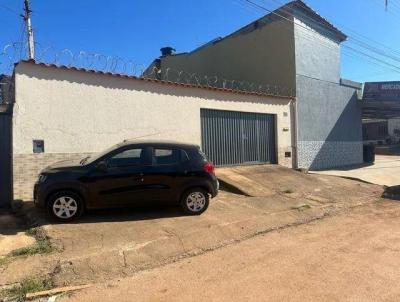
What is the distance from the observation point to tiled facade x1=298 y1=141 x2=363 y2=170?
58.7ft

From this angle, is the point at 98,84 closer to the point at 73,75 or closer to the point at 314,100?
the point at 73,75

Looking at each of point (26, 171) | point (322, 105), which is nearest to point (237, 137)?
point (322, 105)

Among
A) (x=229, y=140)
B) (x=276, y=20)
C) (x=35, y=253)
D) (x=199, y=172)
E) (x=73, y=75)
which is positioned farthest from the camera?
(x=276, y=20)

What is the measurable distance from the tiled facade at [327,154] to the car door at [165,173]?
9.73 m

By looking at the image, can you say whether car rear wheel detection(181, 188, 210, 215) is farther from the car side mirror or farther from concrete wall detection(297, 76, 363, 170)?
concrete wall detection(297, 76, 363, 170)

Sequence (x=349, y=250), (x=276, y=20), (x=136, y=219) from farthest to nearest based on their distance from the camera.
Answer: (x=276, y=20) < (x=136, y=219) < (x=349, y=250)

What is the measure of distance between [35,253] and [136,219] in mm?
2406

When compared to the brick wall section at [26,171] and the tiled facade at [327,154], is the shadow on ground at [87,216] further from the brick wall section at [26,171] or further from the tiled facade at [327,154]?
the tiled facade at [327,154]

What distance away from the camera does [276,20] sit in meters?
18.5

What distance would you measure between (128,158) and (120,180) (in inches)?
20.9

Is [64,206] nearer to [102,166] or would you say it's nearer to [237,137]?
[102,166]

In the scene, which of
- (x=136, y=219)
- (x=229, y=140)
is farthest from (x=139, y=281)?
(x=229, y=140)

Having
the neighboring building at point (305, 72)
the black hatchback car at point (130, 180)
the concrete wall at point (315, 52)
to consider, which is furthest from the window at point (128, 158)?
the concrete wall at point (315, 52)

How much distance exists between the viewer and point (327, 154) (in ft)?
63.6
